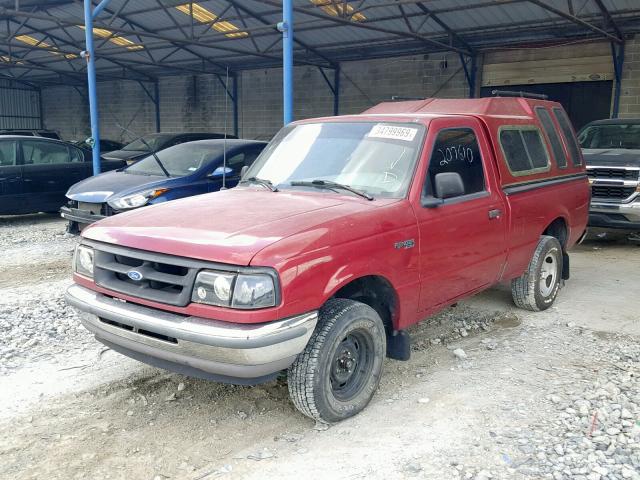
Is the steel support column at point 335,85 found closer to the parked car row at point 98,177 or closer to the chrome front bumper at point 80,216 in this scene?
the parked car row at point 98,177

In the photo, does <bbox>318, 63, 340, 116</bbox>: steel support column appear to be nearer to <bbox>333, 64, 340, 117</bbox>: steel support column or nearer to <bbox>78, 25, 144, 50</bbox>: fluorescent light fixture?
<bbox>333, 64, 340, 117</bbox>: steel support column

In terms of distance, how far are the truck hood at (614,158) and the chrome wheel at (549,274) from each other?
343cm

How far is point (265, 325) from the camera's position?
9.73ft

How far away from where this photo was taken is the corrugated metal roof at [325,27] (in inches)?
516

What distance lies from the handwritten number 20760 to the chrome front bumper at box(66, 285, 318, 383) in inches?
68.6

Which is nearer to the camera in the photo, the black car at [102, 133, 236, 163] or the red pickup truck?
the red pickup truck

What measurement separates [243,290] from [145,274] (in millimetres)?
637

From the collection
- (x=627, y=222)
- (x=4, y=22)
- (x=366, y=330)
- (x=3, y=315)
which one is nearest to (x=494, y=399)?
(x=366, y=330)

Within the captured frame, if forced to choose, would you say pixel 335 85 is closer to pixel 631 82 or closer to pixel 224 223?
pixel 631 82

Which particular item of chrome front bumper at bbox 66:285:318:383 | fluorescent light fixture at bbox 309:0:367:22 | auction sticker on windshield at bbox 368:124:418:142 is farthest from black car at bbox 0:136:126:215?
auction sticker on windshield at bbox 368:124:418:142

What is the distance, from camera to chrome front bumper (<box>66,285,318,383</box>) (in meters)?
2.93

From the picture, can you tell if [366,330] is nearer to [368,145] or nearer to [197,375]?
[197,375]

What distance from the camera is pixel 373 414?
366cm

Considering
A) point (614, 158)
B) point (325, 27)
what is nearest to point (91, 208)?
point (614, 158)
